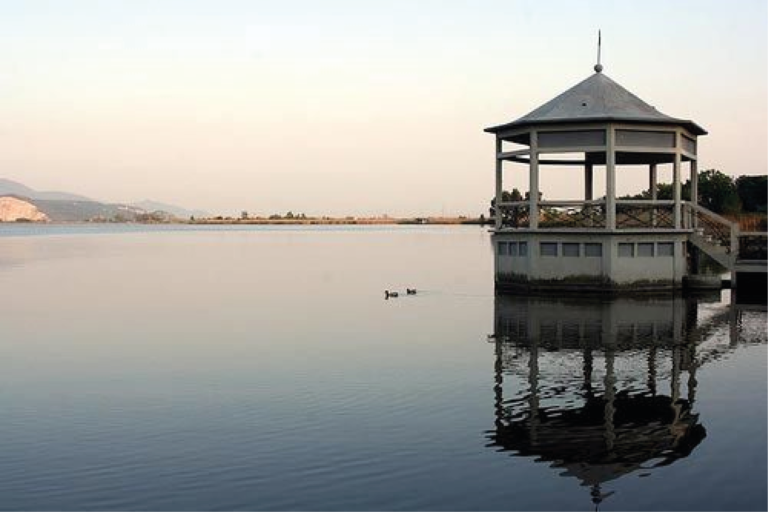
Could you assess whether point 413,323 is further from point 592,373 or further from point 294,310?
point 592,373

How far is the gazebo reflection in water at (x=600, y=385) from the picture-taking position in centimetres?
1506

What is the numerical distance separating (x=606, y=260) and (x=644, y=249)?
202 cm

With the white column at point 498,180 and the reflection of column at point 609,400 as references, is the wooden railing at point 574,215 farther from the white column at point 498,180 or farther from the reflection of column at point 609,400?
the reflection of column at point 609,400

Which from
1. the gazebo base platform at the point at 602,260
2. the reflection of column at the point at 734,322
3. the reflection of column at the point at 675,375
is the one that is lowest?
the reflection of column at the point at 675,375

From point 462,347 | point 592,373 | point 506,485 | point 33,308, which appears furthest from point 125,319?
point 506,485

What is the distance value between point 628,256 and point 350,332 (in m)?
15.1

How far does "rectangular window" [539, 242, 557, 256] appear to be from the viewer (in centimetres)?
4081

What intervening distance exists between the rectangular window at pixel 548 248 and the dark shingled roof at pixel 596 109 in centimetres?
545

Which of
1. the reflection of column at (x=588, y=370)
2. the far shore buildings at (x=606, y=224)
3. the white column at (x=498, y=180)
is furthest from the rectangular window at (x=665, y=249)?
the reflection of column at (x=588, y=370)

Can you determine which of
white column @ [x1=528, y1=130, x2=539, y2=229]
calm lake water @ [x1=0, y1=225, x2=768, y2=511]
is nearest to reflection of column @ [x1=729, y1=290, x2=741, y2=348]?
calm lake water @ [x1=0, y1=225, x2=768, y2=511]

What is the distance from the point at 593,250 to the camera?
4006 cm

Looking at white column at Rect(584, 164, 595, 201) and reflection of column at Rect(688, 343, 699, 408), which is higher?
white column at Rect(584, 164, 595, 201)

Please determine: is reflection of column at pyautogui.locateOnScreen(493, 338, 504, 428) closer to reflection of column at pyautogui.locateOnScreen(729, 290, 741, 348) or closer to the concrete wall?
reflection of column at pyautogui.locateOnScreen(729, 290, 741, 348)

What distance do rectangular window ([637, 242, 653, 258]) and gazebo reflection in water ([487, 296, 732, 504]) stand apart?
15.9 feet
